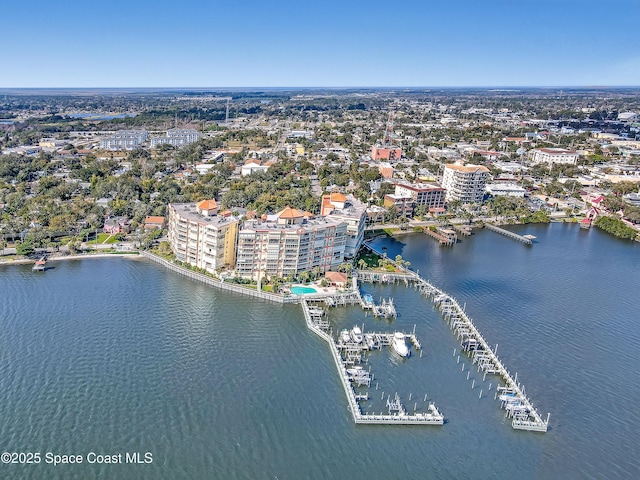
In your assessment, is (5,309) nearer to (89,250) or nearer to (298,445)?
(89,250)

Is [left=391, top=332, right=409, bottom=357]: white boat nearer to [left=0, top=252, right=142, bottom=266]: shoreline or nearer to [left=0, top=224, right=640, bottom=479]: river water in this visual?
[left=0, top=224, right=640, bottom=479]: river water

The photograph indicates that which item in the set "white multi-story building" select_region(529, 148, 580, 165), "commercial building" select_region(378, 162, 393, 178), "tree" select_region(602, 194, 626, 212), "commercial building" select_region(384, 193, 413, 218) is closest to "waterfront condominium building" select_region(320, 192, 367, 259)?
"commercial building" select_region(384, 193, 413, 218)

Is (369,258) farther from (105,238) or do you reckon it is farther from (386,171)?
(386,171)

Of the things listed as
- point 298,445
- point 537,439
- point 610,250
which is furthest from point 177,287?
point 610,250

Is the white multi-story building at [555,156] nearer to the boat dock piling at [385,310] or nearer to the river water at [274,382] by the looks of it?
the river water at [274,382]

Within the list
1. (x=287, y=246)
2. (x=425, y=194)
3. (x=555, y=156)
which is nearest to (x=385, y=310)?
(x=287, y=246)

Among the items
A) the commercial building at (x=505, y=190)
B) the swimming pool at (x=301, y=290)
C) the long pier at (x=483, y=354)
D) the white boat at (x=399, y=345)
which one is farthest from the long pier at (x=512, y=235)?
the white boat at (x=399, y=345)
